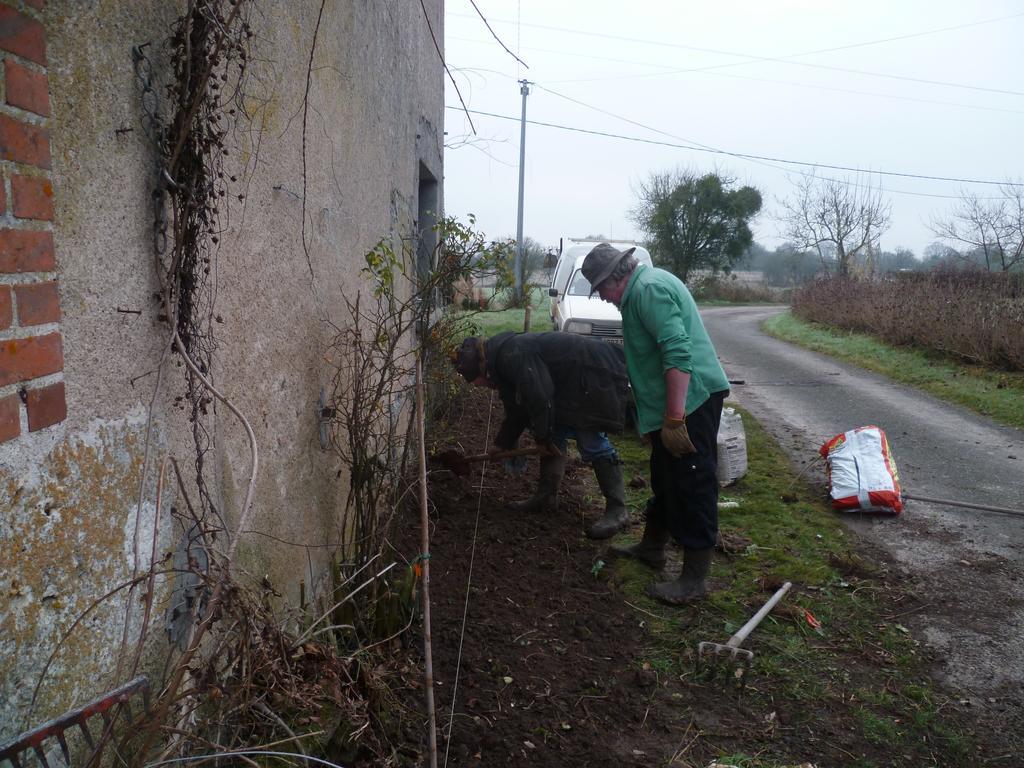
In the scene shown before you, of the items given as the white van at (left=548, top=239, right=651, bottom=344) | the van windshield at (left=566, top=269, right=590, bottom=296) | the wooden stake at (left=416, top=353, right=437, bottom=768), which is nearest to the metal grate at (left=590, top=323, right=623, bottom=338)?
the white van at (left=548, top=239, right=651, bottom=344)

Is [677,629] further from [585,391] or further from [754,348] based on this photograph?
[754,348]

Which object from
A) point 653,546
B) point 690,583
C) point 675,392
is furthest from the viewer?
point 653,546

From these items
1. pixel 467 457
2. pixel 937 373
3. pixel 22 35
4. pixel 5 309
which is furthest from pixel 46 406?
pixel 937 373

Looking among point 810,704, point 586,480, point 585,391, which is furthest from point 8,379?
point 586,480

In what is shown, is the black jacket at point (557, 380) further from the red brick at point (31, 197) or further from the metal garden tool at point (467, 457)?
the red brick at point (31, 197)

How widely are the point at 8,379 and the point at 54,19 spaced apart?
696 millimetres

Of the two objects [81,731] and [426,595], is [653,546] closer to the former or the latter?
[426,595]

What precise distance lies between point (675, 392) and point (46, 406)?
2.86 m

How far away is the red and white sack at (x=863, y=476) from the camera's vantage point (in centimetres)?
518

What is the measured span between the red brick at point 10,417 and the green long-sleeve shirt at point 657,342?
2.93 m

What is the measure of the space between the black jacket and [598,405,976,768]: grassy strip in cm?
104

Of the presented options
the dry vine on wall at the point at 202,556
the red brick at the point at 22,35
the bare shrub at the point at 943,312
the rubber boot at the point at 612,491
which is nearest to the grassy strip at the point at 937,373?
the bare shrub at the point at 943,312

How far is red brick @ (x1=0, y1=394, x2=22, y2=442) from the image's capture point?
1296mm

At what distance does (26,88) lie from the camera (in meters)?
1.33
